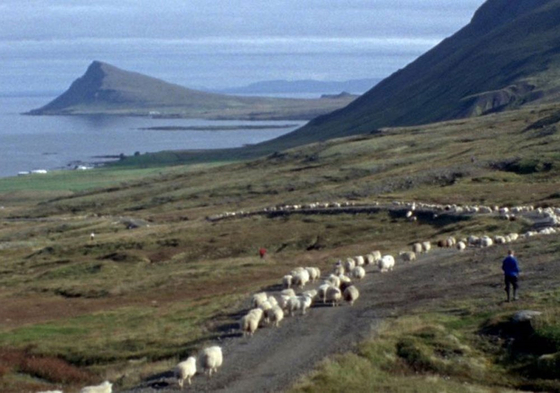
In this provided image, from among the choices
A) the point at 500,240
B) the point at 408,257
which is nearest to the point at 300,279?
the point at 408,257

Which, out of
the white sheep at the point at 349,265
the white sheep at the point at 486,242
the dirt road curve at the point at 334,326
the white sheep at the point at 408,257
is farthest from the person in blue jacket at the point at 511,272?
the white sheep at the point at 486,242

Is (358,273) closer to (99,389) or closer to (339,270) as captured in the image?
(339,270)

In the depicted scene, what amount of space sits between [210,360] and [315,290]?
32.6ft

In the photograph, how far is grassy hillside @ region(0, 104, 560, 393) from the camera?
32094mm

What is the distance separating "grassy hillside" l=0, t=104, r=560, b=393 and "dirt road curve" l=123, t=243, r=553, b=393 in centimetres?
138

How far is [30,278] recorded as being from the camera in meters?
59.9

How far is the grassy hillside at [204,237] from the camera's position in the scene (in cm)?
3209

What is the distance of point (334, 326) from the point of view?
28.5 metres

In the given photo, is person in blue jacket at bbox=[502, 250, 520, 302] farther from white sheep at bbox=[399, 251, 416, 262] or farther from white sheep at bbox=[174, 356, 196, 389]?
white sheep at bbox=[399, 251, 416, 262]

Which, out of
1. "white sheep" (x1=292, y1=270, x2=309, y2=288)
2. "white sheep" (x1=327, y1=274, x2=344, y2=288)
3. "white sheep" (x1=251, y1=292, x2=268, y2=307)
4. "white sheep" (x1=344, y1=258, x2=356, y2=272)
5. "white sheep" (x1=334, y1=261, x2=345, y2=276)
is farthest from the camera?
"white sheep" (x1=344, y1=258, x2=356, y2=272)

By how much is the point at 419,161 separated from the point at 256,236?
4852 cm

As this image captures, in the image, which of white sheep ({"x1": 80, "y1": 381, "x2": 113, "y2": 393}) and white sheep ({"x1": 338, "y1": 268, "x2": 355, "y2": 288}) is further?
white sheep ({"x1": 338, "y1": 268, "x2": 355, "y2": 288})

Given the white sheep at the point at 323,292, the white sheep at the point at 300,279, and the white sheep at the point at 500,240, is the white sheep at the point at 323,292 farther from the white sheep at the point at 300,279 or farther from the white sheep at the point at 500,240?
the white sheep at the point at 500,240

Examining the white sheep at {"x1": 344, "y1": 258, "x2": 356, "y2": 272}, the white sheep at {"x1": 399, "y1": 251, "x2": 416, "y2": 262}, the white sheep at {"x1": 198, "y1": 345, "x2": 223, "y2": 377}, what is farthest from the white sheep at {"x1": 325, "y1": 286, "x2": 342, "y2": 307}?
the white sheep at {"x1": 399, "y1": 251, "x2": 416, "y2": 262}
